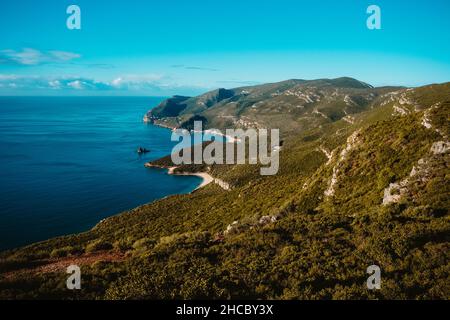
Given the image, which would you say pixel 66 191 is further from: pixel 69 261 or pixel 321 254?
pixel 321 254

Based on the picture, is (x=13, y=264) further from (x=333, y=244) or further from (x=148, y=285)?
(x=333, y=244)

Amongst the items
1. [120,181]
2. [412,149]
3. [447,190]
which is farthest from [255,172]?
[447,190]

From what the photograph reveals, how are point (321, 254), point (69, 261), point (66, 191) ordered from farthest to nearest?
point (66, 191) < point (69, 261) < point (321, 254)

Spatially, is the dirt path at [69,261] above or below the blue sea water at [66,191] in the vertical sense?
above

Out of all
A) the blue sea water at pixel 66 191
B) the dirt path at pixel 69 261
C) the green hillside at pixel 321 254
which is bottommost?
the blue sea water at pixel 66 191

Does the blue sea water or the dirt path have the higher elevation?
the dirt path

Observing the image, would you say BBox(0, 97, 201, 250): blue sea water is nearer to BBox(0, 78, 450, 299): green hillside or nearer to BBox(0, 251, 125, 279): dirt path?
BBox(0, 251, 125, 279): dirt path

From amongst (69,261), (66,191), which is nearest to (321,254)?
(69,261)

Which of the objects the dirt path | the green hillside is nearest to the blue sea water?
the dirt path

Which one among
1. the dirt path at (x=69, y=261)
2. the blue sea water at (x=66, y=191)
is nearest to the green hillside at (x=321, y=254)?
the dirt path at (x=69, y=261)

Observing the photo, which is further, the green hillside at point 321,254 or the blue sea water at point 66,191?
the blue sea water at point 66,191

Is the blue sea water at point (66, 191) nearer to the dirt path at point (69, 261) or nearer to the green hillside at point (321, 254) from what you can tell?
the dirt path at point (69, 261)
